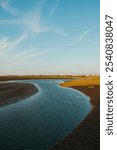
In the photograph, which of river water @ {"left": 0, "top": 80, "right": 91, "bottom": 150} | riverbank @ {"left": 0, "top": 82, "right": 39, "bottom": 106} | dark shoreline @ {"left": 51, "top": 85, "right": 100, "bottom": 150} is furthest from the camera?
riverbank @ {"left": 0, "top": 82, "right": 39, "bottom": 106}

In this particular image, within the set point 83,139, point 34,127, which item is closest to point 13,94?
point 34,127

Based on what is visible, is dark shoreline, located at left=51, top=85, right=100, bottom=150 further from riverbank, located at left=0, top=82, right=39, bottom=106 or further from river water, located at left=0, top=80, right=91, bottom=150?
riverbank, located at left=0, top=82, right=39, bottom=106

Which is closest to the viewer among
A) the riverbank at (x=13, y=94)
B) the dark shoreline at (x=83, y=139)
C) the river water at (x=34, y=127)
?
the dark shoreline at (x=83, y=139)

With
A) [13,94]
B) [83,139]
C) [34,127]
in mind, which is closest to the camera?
[83,139]

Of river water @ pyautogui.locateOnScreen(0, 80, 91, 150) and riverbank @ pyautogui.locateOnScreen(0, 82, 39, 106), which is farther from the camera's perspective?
riverbank @ pyautogui.locateOnScreen(0, 82, 39, 106)

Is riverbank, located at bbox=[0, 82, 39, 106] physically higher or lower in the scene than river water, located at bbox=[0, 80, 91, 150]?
higher

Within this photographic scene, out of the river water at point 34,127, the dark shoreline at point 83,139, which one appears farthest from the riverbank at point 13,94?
Answer: the dark shoreline at point 83,139

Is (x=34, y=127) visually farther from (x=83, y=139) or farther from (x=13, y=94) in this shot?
(x=13, y=94)

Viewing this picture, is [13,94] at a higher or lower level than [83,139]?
higher

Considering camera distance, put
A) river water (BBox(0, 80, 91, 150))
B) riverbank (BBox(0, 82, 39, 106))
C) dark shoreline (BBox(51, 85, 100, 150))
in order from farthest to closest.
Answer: riverbank (BBox(0, 82, 39, 106)) → river water (BBox(0, 80, 91, 150)) → dark shoreline (BBox(51, 85, 100, 150))

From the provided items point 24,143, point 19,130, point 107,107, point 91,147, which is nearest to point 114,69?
point 107,107

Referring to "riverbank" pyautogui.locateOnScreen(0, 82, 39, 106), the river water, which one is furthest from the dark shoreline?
"riverbank" pyautogui.locateOnScreen(0, 82, 39, 106)

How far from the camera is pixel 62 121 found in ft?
74.1

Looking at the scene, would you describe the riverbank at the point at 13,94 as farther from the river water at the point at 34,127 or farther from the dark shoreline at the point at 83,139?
the dark shoreline at the point at 83,139
